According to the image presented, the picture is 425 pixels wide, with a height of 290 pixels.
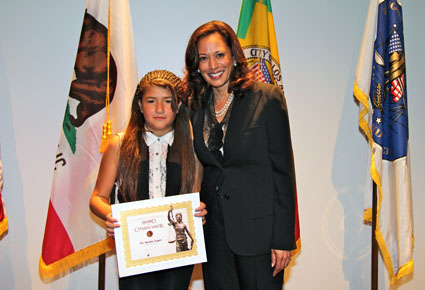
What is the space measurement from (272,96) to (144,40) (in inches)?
59.7

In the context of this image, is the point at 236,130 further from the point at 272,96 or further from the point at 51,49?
the point at 51,49

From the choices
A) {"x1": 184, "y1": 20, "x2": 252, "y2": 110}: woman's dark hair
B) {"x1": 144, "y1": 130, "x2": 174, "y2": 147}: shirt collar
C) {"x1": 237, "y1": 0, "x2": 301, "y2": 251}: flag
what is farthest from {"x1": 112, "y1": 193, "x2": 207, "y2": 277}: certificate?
{"x1": 237, "y1": 0, "x2": 301, "y2": 251}: flag

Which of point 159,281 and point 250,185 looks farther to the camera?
point 159,281

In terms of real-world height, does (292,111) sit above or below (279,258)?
above

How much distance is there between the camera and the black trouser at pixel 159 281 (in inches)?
69.9

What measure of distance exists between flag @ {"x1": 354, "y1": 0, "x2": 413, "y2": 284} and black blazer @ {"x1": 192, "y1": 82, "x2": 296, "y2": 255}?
4.02 feet

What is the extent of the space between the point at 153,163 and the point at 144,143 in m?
0.11

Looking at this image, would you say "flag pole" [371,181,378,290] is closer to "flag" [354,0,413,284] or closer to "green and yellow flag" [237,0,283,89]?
"flag" [354,0,413,284]

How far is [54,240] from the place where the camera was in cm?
237

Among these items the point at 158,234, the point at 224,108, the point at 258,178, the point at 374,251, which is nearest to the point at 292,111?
the point at 374,251

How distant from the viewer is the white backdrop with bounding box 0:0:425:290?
271 centimetres

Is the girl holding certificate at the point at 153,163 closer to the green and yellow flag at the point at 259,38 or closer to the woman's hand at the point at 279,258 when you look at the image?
the woman's hand at the point at 279,258

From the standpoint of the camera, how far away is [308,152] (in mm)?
3051

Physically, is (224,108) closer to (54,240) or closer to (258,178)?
(258,178)
